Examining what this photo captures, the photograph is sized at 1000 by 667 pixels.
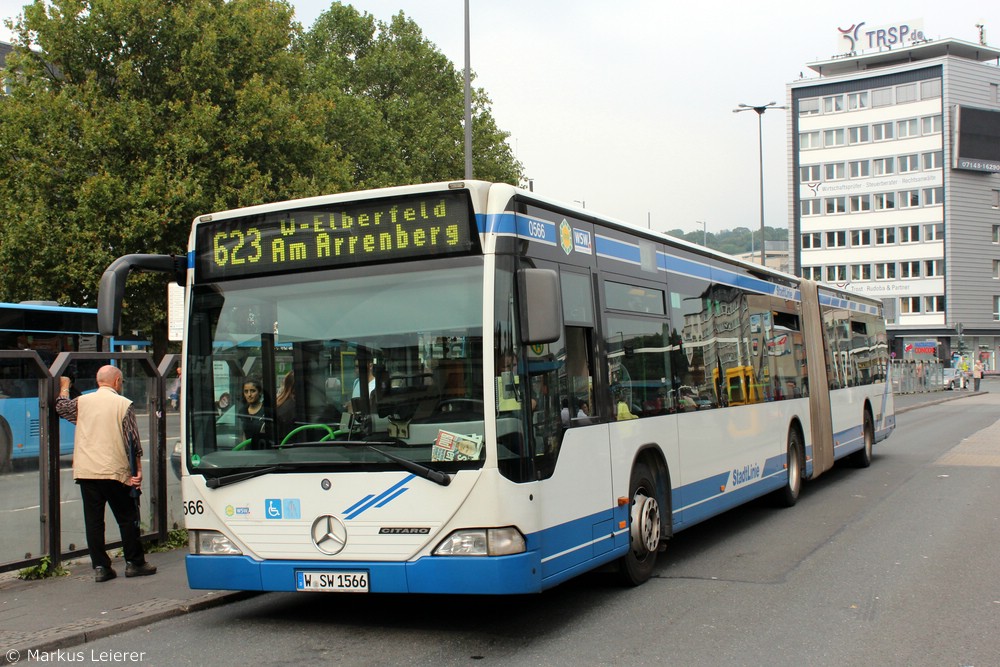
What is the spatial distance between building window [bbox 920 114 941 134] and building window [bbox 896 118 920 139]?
47cm

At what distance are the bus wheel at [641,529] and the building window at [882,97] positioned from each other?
8817 centimetres

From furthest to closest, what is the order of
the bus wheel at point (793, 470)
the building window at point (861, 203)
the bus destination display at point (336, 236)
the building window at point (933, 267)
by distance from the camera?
the building window at point (861, 203)
the building window at point (933, 267)
the bus wheel at point (793, 470)
the bus destination display at point (336, 236)

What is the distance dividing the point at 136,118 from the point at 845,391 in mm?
18435

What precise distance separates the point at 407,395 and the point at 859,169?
296 ft

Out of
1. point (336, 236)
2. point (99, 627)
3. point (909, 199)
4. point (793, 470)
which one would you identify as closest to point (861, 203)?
point (909, 199)

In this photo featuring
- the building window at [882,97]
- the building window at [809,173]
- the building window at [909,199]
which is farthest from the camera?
the building window at [809,173]

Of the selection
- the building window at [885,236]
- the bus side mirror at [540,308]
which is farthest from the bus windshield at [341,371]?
the building window at [885,236]

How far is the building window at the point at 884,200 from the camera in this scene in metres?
88.4

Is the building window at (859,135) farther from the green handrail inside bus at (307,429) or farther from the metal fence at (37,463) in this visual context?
the green handrail inside bus at (307,429)

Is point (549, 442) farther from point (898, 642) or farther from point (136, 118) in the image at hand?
point (136, 118)

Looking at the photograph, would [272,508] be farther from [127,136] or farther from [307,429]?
[127,136]

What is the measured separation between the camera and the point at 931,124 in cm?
8650

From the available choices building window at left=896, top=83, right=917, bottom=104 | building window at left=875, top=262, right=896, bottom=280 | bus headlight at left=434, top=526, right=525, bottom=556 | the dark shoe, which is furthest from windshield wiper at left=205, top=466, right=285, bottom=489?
building window at left=896, top=83, right=917, bottom=104

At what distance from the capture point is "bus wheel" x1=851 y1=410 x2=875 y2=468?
17.9 meters
